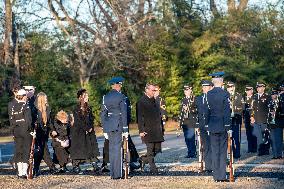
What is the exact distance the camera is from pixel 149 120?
13.0 meters

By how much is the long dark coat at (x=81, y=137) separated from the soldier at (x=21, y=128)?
1024mm

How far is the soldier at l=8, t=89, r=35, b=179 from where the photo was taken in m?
12.9

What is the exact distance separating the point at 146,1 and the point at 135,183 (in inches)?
1243

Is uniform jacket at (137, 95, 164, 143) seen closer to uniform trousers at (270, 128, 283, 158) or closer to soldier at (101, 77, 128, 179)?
soldier at (101, 77, 128, 179)

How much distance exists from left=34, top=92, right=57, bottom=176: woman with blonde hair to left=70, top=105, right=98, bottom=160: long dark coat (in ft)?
1.90

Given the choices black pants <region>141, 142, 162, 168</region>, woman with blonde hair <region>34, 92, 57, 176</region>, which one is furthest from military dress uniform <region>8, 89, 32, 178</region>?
black pants <region>141, 142, 162, 168</region>

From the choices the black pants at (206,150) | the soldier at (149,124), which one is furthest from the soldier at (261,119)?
the soldier at (149,124)

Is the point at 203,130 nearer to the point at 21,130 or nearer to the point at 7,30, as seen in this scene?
the point at 21,130

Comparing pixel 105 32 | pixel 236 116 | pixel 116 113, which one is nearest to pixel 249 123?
pixel 236 116

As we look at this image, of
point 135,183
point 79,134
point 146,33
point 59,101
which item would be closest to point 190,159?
point 79,134

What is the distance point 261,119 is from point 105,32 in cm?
2414

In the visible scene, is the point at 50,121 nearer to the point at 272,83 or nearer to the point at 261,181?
the point at 261,181

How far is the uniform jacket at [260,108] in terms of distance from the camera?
614 inches

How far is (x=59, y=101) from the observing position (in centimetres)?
3709
